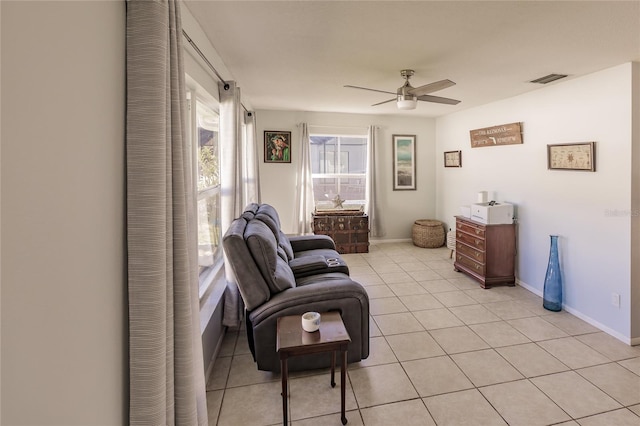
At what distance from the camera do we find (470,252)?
14.2ft

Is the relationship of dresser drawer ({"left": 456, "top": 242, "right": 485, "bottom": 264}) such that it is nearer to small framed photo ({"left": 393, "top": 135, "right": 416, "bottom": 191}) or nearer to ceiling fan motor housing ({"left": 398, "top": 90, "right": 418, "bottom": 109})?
small framed photo ({"left": 393, "top": 135, "right": 416, "bottom": 191})

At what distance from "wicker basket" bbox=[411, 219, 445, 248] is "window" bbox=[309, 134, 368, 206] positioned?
1167 millimetres

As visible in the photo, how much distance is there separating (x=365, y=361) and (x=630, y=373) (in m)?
1.91

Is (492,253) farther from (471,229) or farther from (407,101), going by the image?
(407,101)

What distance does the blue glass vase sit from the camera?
3410 millimetres

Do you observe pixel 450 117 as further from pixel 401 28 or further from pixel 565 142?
pixel 401 28

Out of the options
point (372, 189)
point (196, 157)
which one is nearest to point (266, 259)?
point (196, 157)

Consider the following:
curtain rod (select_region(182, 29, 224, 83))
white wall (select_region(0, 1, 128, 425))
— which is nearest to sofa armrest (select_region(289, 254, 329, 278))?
curtain rod (select_region(182, 29, 224, 83))

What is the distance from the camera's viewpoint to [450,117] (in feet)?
18.9

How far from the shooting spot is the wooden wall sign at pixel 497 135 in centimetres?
409

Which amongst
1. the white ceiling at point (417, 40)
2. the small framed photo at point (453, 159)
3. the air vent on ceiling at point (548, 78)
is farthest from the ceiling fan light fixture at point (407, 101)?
the small framed photo at point (453, 159)

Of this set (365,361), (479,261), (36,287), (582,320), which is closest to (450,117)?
(479,261)

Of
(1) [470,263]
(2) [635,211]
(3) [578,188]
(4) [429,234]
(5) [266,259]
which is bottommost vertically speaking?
(1) [470,263]

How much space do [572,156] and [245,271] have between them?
337 centimetres
